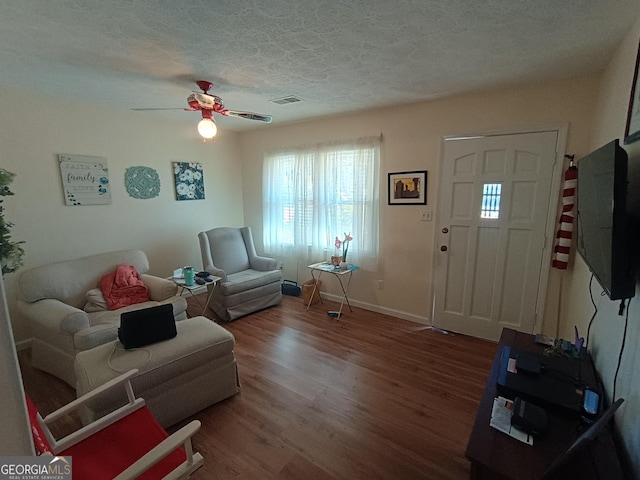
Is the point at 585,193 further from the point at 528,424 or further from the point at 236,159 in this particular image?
the point at 236,159

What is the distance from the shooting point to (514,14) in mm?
1526

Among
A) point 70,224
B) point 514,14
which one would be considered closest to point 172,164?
point 70,224

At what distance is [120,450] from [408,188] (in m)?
3.14

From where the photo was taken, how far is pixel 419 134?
10.3ft

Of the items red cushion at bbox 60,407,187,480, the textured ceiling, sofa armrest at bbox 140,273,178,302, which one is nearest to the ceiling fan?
the textured ceiling

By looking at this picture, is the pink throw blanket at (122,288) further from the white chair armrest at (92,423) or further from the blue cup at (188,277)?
the white chair armrest at (92,423)

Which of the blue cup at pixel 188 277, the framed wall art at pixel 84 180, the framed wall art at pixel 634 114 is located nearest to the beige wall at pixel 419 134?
the framed wall art at pixel 634 114

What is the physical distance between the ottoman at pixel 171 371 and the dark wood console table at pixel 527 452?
63.9 inches

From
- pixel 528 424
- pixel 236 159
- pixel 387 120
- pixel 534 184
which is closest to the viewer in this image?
pixel 528 424

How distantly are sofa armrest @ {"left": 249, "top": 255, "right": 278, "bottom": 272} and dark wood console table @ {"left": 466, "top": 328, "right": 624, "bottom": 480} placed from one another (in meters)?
3.09

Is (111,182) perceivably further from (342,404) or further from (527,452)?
(527,452)

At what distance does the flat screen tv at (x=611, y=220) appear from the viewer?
101 cm

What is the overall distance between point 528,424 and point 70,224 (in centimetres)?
411

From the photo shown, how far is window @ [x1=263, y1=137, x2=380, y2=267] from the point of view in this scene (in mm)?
3551
